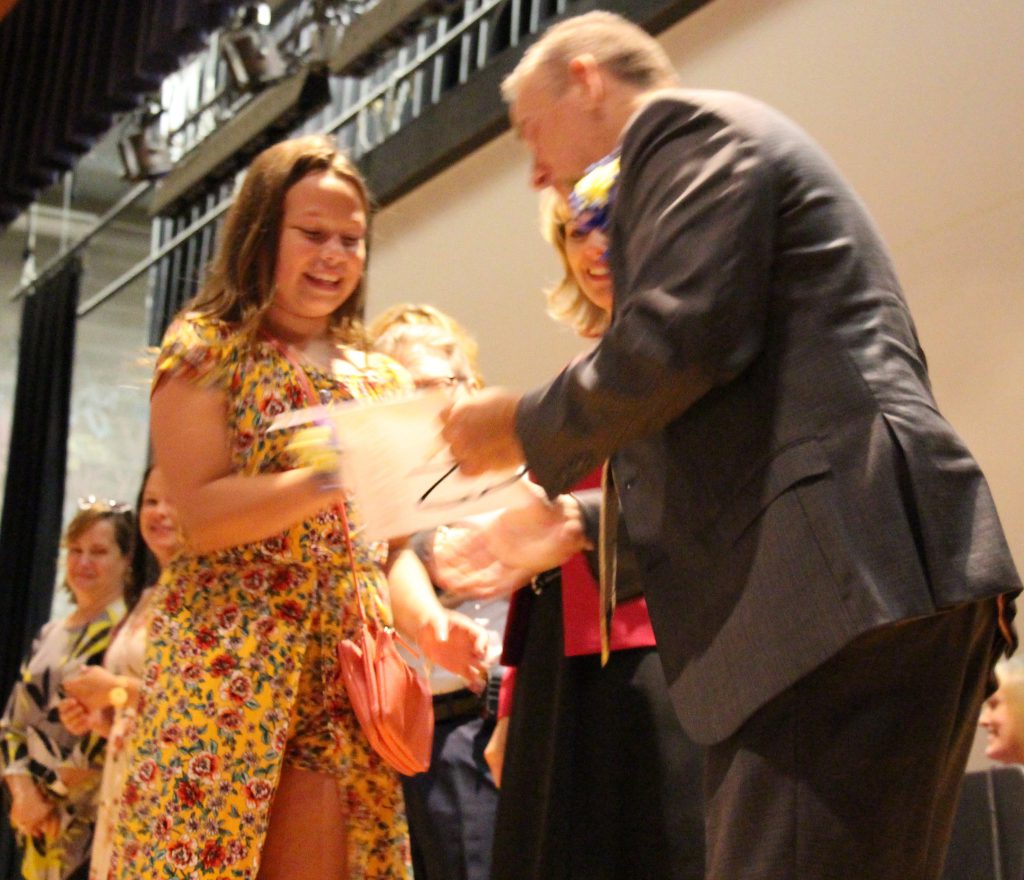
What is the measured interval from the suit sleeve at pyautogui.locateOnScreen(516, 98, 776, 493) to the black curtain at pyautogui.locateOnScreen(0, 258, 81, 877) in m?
6.03

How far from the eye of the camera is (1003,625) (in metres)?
1.40

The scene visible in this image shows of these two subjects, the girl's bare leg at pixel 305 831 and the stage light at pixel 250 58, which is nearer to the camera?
the girl's bare leg at pixel 305 831

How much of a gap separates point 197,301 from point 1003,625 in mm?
1297

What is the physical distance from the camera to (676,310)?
135 cm

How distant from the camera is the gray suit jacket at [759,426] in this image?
1283 millimetres

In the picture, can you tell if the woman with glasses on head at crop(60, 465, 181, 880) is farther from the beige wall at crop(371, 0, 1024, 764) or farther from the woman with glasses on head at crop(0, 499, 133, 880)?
the beige wall at crop(371, 0, 1024, 764)

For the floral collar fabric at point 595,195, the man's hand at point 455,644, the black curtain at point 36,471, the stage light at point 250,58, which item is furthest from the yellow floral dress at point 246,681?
the black curtain at point 36,471

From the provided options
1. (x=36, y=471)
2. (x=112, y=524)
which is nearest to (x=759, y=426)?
(x=112, y=524)

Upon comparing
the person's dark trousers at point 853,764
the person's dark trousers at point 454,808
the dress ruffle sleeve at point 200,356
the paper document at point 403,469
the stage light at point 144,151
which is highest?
the stage light at point 144,151

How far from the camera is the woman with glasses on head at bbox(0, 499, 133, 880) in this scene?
150 inches

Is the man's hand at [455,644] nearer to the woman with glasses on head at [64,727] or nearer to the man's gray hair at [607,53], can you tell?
the man's gray hair at [607,53]

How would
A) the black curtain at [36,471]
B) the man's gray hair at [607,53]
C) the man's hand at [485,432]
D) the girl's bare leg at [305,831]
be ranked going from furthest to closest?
the black curtain at [36,471] → the girl's bare leg at [305,831] → the man's gray hair at [607,53] → the man's hand at [485,432]

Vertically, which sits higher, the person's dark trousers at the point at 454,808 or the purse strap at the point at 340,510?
the purse strap at the point at 340,510

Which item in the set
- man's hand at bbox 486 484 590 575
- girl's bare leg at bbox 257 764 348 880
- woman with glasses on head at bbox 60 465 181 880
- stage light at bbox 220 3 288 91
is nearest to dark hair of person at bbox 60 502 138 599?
woman with glasses on head at bbox 60 465 181 880
